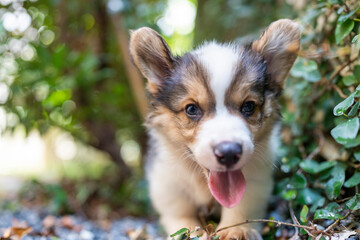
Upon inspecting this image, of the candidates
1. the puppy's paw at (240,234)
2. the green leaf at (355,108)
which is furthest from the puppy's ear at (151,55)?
the green leaf at (355,108)

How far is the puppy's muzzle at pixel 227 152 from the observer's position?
2.09 m

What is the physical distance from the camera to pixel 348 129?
213 cm

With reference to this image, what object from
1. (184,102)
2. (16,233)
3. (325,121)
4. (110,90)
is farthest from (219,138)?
(110,90)

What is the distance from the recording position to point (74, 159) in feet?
19.1

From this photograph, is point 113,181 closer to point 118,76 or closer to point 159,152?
point 118,76

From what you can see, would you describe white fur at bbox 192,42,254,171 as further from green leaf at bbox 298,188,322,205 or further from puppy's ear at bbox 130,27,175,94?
green leaf at bbox 298,188,322,205

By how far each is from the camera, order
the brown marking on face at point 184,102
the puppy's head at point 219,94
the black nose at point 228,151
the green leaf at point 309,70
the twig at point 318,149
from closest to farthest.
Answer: the black nose at point 228,151 → the puppy's head at point 219,94 → the brown marking on face at point 184,102 → the green leaf at point 309,70 → the twig at point 318,149

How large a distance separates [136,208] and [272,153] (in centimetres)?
223

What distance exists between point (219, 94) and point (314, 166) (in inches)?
38.1

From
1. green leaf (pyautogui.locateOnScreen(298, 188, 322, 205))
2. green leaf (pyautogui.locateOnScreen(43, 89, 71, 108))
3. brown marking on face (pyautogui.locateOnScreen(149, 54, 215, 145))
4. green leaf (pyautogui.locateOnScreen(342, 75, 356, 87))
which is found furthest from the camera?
green leaf (pyautogui.locateOnScreen(43, 89, 71, 108))

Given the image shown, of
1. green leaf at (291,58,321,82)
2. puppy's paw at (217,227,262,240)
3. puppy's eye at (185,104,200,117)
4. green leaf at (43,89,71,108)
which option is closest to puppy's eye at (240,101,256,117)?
puppy's eye at (185,104,200,117)

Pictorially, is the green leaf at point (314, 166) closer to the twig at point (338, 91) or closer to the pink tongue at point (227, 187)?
the twig at point (338, 91)

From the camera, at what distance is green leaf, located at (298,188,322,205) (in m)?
2.69

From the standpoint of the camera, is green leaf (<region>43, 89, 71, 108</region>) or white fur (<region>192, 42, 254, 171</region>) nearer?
white fur (<region>192, 42, 254, 171</region>)
